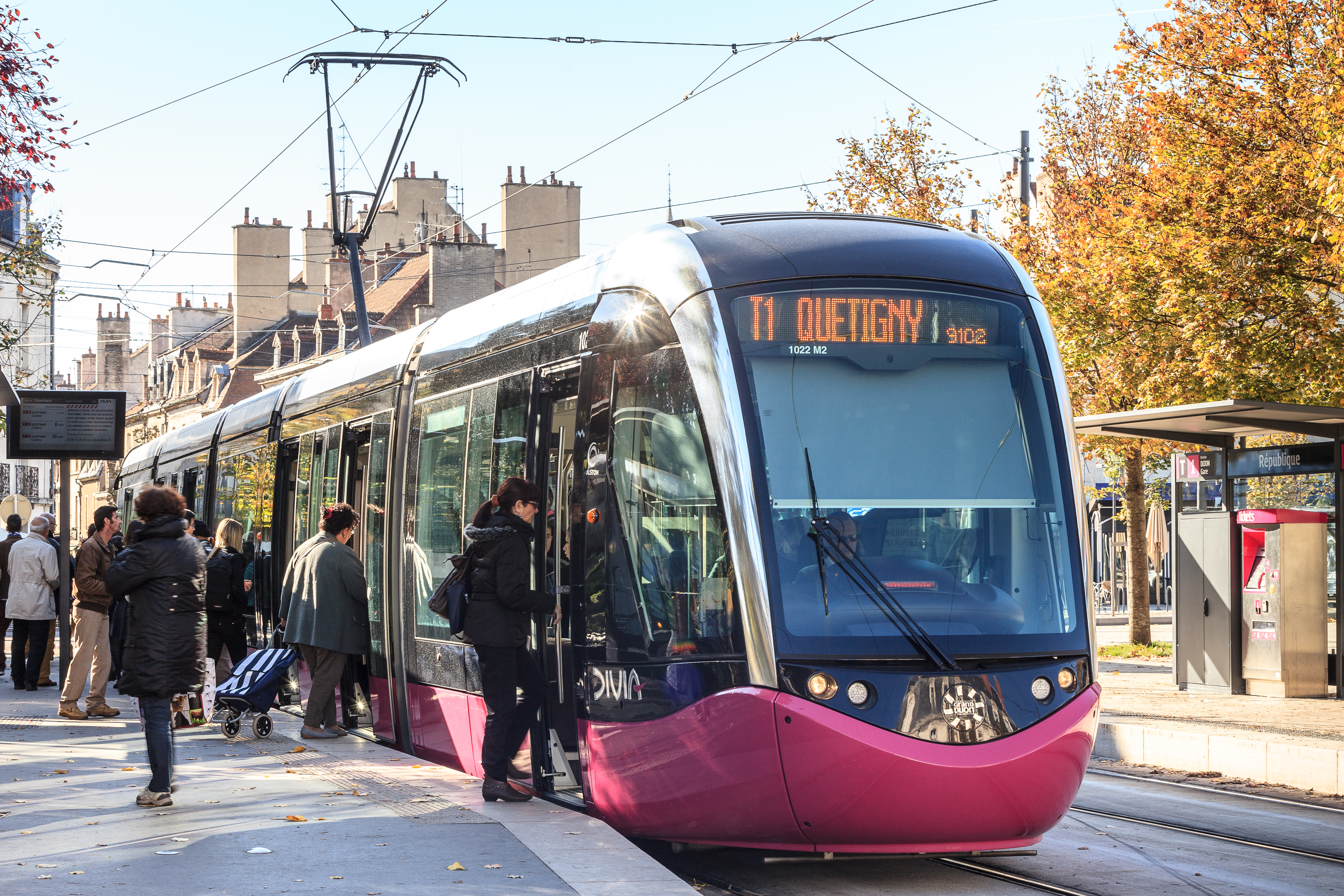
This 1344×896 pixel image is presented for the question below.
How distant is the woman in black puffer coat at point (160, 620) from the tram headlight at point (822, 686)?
130 inches

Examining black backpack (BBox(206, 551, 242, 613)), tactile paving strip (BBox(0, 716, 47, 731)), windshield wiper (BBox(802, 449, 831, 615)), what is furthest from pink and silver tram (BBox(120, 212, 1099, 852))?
tactile paving strip (BBox(0, 716, 47, 731))

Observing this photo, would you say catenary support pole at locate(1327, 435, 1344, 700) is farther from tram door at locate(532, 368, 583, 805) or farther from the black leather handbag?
the black leather handbag

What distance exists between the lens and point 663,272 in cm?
732

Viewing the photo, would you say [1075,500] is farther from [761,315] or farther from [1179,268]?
[1179,268]

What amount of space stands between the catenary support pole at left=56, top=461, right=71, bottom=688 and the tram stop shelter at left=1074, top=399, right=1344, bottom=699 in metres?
9.03

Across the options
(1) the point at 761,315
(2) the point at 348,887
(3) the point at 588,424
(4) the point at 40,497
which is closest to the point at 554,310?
(3) the point at 588,424

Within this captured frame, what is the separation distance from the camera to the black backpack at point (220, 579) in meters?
12.7

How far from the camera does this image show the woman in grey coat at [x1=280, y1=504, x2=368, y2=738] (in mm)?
10961

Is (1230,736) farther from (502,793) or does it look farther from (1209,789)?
(502,793)

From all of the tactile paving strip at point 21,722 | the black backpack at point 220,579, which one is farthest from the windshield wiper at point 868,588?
the tactile paving strip at point 21,722

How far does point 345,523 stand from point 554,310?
3.36m

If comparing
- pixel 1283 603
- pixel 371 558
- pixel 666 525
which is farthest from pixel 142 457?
pixel 666 525

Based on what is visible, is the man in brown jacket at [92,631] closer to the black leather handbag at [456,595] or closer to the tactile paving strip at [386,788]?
the tactile paving strip at [386,788]

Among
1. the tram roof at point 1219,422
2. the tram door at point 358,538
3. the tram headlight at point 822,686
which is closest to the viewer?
the tram headlight at point 822,686
